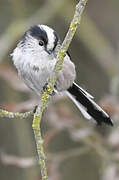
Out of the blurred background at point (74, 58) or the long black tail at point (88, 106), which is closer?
the long black tail at point (88, 106)

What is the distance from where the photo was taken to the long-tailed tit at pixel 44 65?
138 inches

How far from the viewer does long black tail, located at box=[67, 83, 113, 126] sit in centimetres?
358

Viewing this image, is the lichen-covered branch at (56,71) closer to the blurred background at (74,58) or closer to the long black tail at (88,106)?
the long black tail at (88,106)

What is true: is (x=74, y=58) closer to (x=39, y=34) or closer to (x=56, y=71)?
(x=39, y=34)

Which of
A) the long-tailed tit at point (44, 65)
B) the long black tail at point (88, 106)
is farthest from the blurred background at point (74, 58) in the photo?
the long-tailed tit at point (44, 65)

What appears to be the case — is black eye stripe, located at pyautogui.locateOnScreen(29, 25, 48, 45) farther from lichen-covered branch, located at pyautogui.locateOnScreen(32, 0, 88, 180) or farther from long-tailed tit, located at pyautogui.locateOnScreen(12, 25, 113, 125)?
lichen-covered branch, located at pyautogui.locateOnScreen(32, 0, 88, 180)

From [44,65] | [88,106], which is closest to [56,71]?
[44,65]

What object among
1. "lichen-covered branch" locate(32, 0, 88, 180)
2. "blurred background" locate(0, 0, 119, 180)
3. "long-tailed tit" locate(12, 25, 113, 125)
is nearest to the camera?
"lichen-covered branch" locate(32, 0, 88, 180)

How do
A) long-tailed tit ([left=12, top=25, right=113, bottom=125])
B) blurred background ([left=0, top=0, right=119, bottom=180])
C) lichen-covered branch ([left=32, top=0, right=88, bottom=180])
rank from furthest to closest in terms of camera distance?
blurred background ([left=0, top=0, right=119, bottom=180]) → long-tailed tit ([left=12, top=25, right=113, bottom=125]) → lichen-covered branch ([left=32, top=0, right=88, bottom=180])

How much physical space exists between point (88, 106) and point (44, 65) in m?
0.49

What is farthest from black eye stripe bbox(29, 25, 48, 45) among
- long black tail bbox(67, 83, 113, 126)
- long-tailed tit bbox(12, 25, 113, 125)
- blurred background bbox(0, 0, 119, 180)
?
blurred background bbox(0, 0, 119, 180)

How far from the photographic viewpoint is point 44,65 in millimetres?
3512

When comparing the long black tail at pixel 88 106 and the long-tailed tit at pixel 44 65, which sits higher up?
the long-tailed tit at pixel 44 65

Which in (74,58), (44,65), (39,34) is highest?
(39,34)
